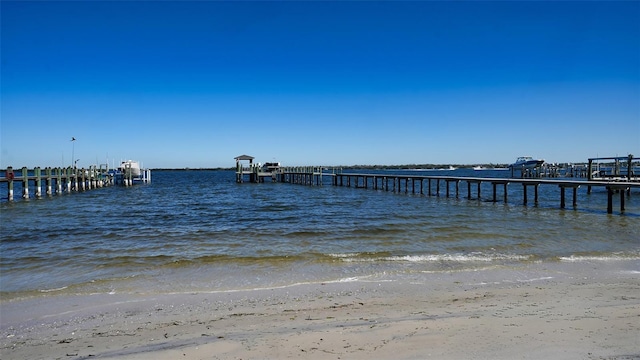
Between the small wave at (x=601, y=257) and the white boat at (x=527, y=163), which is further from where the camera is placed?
the white boat at (x=527, y=163)

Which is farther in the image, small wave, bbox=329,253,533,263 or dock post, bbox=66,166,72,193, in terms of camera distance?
dock post, bbox=66,166,72,193

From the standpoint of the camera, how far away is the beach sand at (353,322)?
4.54 metres

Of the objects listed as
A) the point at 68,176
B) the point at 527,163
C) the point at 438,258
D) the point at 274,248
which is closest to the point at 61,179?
the point at 68,176

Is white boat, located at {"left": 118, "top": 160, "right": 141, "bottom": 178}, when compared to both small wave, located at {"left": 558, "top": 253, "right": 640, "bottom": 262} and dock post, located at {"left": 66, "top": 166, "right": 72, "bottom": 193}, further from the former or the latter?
small wave, located at {"left": 558, "top": 253, "right": 640, "bottom": 262}

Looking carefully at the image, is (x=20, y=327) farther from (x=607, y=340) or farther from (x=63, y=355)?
(x=607, y=340)

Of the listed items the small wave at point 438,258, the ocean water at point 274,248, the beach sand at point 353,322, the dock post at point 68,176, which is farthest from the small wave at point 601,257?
the dock post at point 68,176

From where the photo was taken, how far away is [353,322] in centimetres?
555

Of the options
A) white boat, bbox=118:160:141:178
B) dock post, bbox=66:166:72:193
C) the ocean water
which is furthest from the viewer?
white boat, bbox=118:160:141:178

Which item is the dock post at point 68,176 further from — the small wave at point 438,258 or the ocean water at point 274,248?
the small wave at point 438,258

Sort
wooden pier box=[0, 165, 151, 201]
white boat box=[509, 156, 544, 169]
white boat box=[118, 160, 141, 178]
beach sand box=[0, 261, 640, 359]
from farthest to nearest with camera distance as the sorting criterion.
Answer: white boat box=[118, 160, 141, 178] → white boat box=[509, 156, 544, 169] → wooden pier box=[0, 165, 151, 201] → beach sand box=[0, 261, 640, 359]

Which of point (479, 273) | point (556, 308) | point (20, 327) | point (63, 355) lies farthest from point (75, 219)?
point (556, 308)

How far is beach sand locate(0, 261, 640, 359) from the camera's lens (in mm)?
4535

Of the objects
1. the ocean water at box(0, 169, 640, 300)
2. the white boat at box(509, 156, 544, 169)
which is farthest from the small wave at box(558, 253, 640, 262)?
the white boat at box(509, 156, 544, 169)

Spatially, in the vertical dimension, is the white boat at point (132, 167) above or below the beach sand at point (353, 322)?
above
